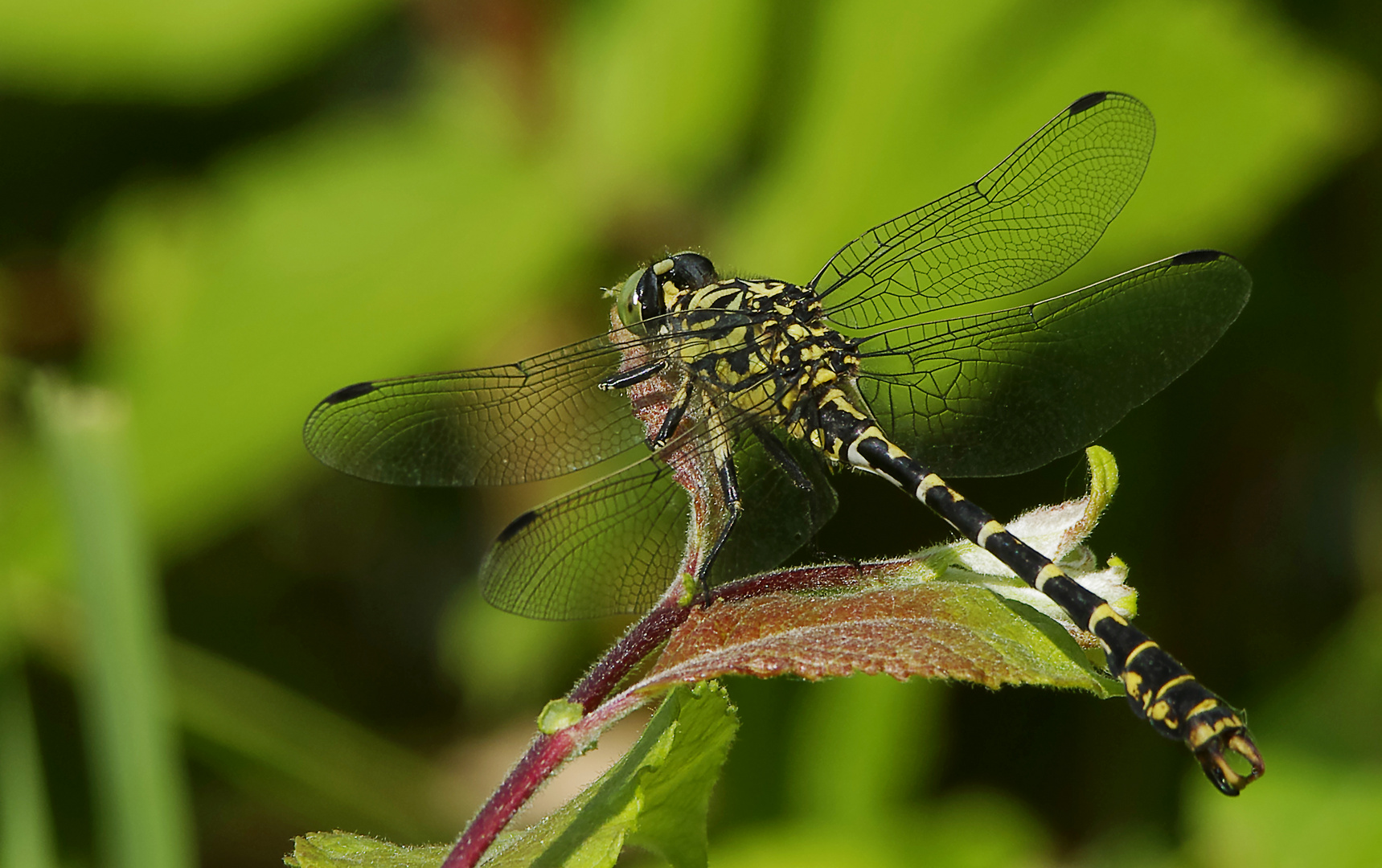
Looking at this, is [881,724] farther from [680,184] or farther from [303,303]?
[303,303]

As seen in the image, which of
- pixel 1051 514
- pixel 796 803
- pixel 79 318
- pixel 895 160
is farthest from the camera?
pixel 79 318

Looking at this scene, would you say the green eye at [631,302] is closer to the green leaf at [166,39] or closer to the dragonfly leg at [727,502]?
the dragonfly leg at [727,502]

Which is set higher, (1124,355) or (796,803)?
(1124,355)

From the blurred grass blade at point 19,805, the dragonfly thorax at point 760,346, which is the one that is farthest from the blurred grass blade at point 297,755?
the dragonfly thorax at point 760,346

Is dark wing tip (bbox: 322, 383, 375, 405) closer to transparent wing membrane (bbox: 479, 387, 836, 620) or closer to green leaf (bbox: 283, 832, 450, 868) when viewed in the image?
transparent wing membrane (bbox: 479, 387, 836, 620)

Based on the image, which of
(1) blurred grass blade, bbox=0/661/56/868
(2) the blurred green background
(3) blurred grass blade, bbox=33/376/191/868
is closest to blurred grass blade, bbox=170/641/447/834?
(2) the blurred green background

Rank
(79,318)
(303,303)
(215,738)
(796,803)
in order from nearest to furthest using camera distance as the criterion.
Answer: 1. (215,738)
2. (796,803)
3. (303,303)
4. (79,318)

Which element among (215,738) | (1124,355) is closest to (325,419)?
(215,738)
